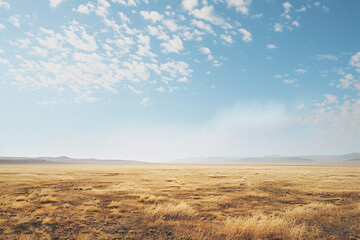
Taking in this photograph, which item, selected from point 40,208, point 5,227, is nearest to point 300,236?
point 5,227

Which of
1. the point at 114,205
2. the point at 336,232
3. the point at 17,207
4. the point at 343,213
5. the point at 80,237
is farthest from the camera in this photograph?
the point at 114,205

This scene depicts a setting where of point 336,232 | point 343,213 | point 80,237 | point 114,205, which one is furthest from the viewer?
point 114,205

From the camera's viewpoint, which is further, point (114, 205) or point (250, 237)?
point (114, 205)

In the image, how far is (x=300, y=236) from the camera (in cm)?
788

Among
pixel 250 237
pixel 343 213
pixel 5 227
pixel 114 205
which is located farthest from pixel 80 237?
pixel 343 213

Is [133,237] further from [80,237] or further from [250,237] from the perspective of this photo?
[250,237]

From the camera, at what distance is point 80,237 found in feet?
25.5

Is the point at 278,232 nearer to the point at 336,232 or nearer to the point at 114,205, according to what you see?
the point at 336,232

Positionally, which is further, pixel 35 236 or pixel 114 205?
pixel 114 205

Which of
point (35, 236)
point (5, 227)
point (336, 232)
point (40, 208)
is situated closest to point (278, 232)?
point (336, 232)

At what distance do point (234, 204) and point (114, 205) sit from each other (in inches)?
312

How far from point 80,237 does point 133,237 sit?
1972 millimetres

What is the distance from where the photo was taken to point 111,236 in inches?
315

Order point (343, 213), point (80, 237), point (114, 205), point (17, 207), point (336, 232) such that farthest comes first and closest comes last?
point (114, 205), point (17, 207), point (343, 213), point (336, 232), point (80, 237)
